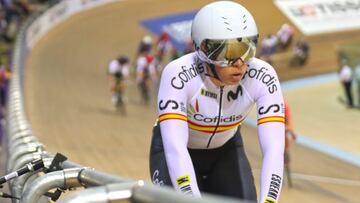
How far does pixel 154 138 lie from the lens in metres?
3.71

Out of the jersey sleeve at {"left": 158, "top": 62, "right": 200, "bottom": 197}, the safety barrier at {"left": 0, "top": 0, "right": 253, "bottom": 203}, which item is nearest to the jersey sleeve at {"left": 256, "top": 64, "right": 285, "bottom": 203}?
the jersey sleeve at {"left": 158, "top": 62, "right": 200, "bottom": 197}

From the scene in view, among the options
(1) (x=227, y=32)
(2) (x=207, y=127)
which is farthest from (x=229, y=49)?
(2) (x=207, y=127)

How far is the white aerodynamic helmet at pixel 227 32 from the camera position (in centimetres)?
307

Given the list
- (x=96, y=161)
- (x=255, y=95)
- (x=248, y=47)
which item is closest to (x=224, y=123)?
(x=255, y=95)

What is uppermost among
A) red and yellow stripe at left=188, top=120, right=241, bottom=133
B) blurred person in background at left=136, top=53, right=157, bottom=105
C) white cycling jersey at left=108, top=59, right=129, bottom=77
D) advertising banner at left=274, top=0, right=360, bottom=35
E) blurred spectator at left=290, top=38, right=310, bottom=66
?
white cycling jersey at left=108, top=59, right=129, bottom=77

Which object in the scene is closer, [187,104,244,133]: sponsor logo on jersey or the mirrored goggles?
the mirrored goggles

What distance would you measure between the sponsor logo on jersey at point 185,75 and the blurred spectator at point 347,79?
1743 cm

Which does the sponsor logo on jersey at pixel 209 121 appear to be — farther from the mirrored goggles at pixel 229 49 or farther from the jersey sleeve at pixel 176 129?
the mirrored goggles at pixel 229 49

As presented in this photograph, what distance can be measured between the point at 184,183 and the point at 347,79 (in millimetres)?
17821

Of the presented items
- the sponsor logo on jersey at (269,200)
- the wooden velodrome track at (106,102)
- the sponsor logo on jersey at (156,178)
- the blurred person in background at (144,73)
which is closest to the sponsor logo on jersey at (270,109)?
the sponsor logo on jersey at (269,200)

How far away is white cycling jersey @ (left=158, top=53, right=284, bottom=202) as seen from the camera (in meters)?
3.13

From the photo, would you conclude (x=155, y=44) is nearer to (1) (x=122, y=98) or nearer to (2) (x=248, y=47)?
(1) (x=122, y=98)

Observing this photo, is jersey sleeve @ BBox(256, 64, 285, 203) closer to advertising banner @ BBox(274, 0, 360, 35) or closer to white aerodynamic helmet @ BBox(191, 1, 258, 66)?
white aerodynamic helmet @ BBox(191, 1, 258, 66)

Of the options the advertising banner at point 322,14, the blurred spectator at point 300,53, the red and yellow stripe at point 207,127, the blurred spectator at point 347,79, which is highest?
the red and yellow stripe at point 207,127
